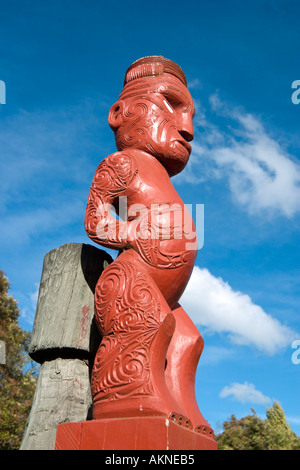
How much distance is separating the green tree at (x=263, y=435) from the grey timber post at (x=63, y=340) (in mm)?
15754

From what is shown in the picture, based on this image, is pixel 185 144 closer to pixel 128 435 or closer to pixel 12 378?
pixel 128 435

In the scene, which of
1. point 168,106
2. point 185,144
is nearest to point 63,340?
point 185,144

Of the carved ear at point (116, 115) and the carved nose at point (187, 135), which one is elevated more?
the carved ear at point (116, 115)

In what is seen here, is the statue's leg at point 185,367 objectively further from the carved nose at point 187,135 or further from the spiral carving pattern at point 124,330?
the carved nose at point 187,135

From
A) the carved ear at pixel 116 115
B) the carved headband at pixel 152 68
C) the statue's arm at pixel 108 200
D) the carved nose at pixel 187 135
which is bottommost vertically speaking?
the statue's arm at pixel 108 200

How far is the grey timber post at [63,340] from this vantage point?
9.93ft

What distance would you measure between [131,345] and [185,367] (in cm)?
58

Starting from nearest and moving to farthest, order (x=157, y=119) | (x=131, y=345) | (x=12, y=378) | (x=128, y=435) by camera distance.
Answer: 1. (x=128, y=435)
2. (x=131, y=345)
3. (x=157, y=119)
4. (x=12, y=378)

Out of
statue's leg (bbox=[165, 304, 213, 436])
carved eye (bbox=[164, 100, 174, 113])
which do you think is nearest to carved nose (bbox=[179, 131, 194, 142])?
carved eye (bbox=[164, 100, 174, 113])

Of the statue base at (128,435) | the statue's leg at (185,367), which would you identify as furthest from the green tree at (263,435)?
the statue base at (128,435)

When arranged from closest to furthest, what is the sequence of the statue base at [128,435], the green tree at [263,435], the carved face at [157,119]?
the statue base at [128,435], the carved face at [157,119], the green tree at [263,435]

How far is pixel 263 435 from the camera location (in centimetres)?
1717

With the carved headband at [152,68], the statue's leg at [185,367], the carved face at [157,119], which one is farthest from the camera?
the carved headband at [152,68]

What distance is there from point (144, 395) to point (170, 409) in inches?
6.8
